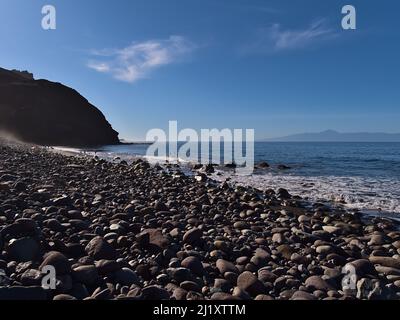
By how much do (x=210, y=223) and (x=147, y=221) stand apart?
162 cm

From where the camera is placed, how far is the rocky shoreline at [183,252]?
4.19 metres

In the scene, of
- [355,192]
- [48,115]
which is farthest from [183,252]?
[48,115]

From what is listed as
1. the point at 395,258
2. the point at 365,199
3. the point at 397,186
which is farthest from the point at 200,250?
the point at 397,186

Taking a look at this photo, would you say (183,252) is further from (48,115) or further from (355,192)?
(48,115)

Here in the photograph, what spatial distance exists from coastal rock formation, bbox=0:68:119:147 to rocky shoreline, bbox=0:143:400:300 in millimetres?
73703

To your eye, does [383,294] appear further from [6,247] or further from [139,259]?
[6,247]

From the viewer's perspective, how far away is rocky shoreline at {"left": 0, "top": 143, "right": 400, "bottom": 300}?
419 cm

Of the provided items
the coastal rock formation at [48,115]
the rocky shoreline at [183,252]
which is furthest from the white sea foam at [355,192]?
the coastal rock formation at [48,115]

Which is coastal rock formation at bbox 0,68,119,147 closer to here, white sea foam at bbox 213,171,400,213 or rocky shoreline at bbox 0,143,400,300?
white sea foam at bbox 213,171,400,213

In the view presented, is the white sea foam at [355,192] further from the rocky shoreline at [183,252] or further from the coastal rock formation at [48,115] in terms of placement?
the coastal rock formation at [48,115]

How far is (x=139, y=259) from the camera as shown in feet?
17.0

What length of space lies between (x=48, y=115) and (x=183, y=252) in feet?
297

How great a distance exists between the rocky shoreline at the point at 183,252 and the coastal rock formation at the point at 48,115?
73.7 m

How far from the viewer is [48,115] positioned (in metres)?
85.2
